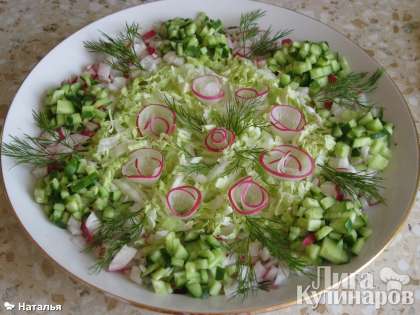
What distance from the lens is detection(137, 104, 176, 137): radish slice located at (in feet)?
6.98

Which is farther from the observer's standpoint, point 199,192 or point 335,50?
point 335,50

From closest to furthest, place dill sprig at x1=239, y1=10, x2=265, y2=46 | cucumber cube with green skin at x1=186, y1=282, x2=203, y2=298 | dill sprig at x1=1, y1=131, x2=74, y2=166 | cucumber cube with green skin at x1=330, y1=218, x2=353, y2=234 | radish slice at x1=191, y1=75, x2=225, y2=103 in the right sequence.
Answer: cucumber cube with green skin at x1=186, y1=282, x2=203, y2=298 < cucumber cube with green skin at x1=330, y1=218, x2=353, y2=234 < dill sprig at x1=1, y1=131, x2=74, y2=166 < radish slice at x1=191, y1=75, x2=225, y2=103 < dill sprig at x1=239, y1=10, x2=265, y2=46

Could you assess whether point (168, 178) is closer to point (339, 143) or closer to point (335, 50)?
point (339, 143)

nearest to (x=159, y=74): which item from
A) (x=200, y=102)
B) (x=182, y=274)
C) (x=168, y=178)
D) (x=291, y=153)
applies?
(x=200, y=102)

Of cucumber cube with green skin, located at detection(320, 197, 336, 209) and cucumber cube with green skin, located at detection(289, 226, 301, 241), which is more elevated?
cucumber cube with green skin, located at detection(320, 197, 336, 209)

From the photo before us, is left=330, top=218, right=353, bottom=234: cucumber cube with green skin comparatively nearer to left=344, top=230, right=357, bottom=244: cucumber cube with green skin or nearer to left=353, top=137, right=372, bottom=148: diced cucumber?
left=344, top=230, right=357, bottom=244: cucumber cube with green skin

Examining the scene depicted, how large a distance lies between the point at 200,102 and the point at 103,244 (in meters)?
0.79

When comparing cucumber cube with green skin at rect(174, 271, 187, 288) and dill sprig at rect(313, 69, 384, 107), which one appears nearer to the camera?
cucumber cube with green skin at rect(174, 271, 187, 288)

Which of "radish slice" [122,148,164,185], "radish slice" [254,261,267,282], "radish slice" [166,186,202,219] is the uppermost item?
"radish slice" [122,148,164,185]

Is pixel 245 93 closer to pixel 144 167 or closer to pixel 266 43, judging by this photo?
pixel 266 43

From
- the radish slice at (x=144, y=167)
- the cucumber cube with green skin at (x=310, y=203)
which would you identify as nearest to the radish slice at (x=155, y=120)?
the radish slice at (x=144, y=167)

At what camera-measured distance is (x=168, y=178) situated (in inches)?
76.9

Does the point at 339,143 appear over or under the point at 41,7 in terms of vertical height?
under

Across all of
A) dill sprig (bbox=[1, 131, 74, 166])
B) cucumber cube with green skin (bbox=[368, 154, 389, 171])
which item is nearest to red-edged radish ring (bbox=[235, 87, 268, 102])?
cucumber cube with green skin (bbox=[368, 154, 389, 171])
